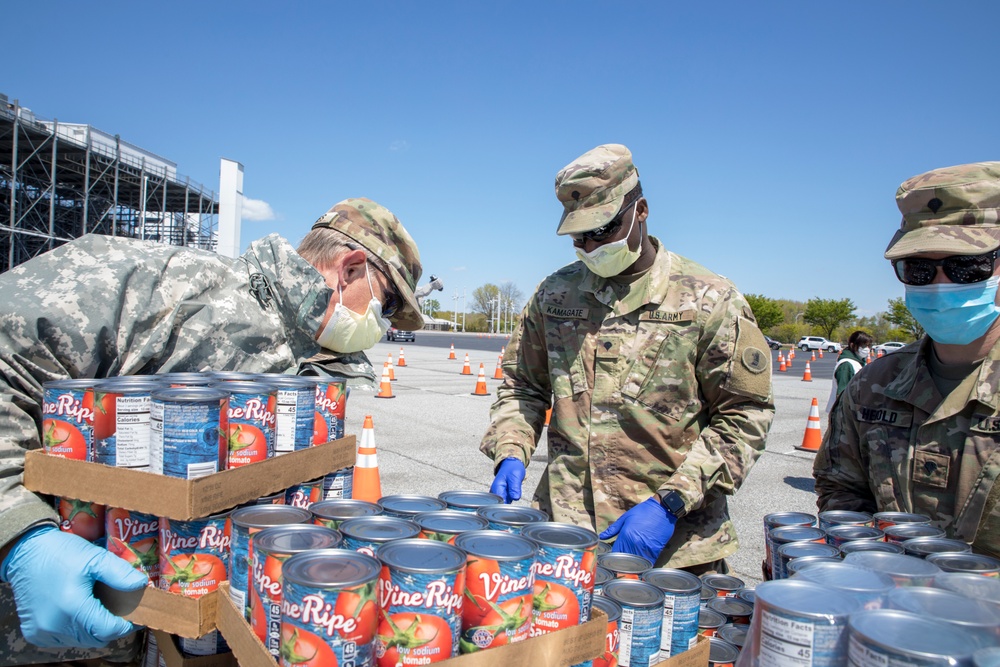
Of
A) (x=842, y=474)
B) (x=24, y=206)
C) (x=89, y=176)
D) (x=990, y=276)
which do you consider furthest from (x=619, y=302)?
(x=24, y=206)

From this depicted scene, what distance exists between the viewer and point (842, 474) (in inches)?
108

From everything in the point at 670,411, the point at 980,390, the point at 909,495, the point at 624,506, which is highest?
the point at 980,390

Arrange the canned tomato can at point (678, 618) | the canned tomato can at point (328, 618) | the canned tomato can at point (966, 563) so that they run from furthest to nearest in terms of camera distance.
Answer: the canned tomato can at point (678, 618) → the canned tomato can at point (966, 563) → the canned tomato can at point (328, 618)

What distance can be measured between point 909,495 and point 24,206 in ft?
151

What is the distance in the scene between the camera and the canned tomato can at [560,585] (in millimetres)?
1397

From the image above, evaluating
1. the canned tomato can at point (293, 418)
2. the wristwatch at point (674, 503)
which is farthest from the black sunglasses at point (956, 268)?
the canned tomato can at point (293, 418)

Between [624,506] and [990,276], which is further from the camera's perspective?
[624,506]

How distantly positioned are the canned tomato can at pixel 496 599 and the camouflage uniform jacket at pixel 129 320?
4.10 feet

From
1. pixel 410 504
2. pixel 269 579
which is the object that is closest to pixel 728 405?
pixel 410 504

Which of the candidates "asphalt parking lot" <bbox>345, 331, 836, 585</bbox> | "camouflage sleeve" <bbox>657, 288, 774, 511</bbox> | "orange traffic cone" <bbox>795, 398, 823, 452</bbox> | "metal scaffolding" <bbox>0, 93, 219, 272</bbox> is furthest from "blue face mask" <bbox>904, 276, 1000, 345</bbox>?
"metal scaffolding" <bbox>0, 93, 219, 272</bbox>

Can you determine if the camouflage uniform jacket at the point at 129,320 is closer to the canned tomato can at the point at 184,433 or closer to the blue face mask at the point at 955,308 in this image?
the canned tomato can at the point at 184,433

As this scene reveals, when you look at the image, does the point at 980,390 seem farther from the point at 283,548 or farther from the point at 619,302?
the point at 283,548

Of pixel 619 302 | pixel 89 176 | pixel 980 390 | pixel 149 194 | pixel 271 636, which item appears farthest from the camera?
pixel 149 194

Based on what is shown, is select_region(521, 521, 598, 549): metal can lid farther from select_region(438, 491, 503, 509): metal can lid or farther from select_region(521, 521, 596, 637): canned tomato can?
select_region(438, 491, 503, 509): metal can lid
